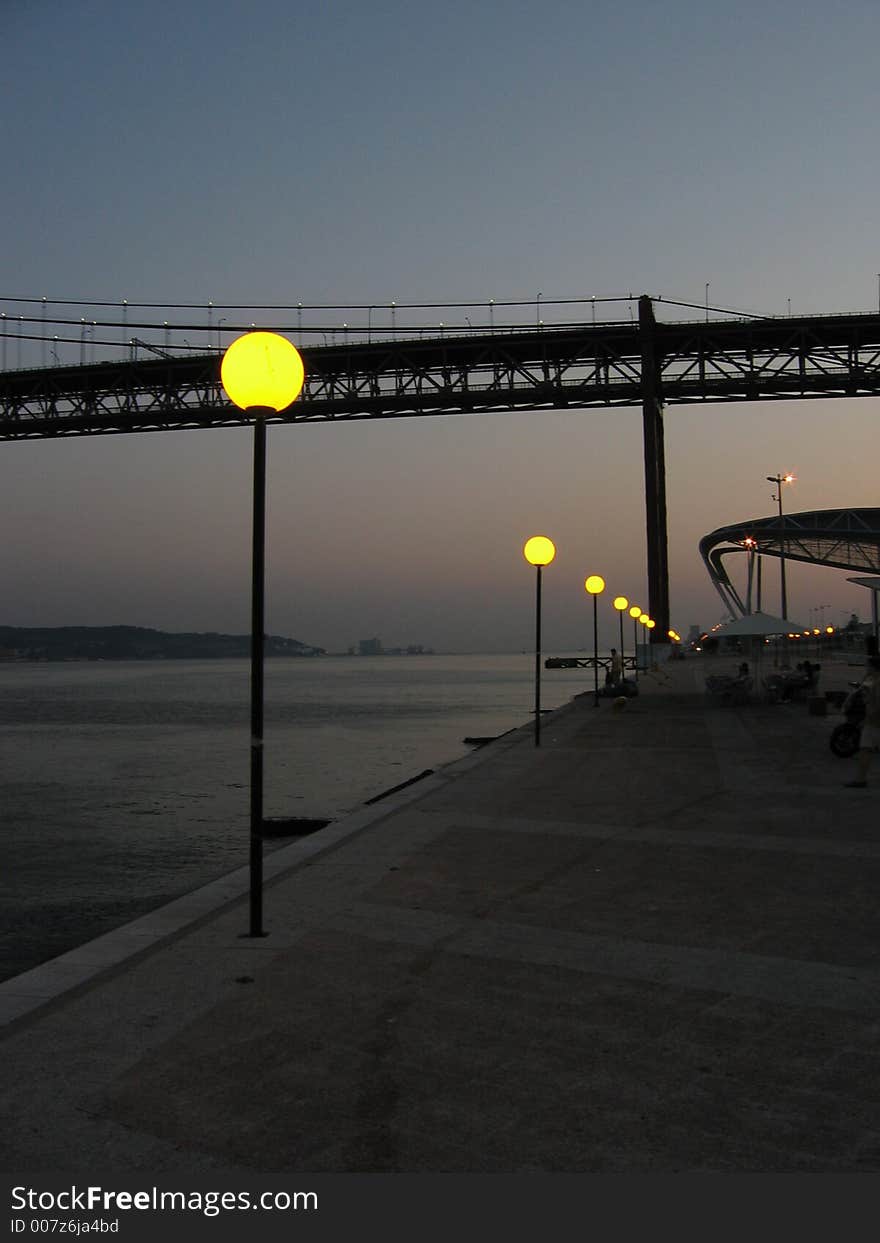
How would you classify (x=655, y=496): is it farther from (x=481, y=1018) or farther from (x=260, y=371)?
(x=481, y=1018)

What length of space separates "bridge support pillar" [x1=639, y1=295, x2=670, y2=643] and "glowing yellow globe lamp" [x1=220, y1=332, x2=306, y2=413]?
4383 cm

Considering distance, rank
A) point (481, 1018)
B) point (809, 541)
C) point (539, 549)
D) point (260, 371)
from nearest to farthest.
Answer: point (481, 1018) < point (260, 371) < point (539, 549) < point (809, 541)

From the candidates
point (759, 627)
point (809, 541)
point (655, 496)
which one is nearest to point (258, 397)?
point (759, 627)

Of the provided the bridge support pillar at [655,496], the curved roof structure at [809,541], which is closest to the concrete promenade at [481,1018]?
the bridge support pillar at [655,496]

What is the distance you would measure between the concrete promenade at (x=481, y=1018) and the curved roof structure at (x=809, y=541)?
58740 millimetres

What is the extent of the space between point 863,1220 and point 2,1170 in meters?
2.35

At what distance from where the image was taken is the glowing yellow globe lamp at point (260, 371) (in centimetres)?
609

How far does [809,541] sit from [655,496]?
37490mm

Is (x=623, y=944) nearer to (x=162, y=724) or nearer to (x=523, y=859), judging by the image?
(x=523, y=859)

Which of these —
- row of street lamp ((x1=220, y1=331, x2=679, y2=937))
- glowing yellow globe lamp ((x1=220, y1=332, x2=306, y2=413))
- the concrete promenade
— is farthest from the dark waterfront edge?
glowing yellow globe lamp ((x1=220, y1=332, x2=306, y2=413))

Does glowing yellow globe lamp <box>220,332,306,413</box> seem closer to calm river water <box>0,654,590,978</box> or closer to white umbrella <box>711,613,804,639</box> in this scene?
calm river water <box>0,654,590,978</box>

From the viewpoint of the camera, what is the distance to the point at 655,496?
168 ft

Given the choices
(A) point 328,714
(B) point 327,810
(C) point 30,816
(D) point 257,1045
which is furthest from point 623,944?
(A) point 328,714

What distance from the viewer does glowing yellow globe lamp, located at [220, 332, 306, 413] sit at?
20.0ft
